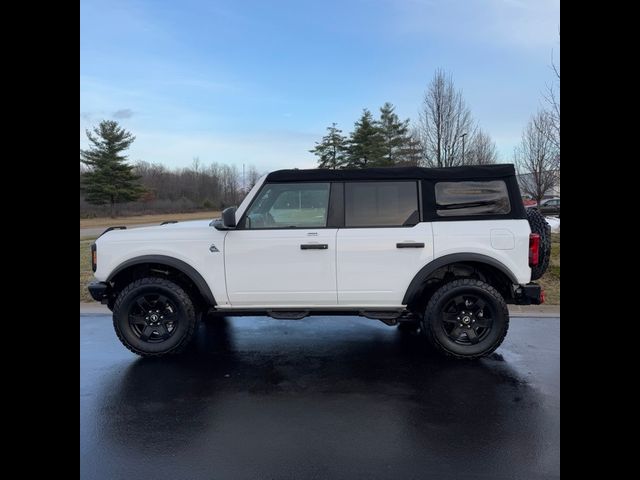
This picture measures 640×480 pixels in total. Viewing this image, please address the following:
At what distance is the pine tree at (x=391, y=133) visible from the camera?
87.0ft

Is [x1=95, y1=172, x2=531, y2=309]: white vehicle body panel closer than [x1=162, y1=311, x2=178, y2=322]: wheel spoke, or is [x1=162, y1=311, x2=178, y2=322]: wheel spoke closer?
[x1=95, y1=172, x2=531, y2=309]: white vehicle body panel

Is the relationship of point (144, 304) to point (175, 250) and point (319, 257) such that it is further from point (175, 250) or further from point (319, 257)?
point (319, 257)

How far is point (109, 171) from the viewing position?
42406 millimetres

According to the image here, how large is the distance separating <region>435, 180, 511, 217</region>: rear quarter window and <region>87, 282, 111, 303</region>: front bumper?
3.63m

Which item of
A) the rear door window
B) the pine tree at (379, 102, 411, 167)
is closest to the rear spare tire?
the rear door window

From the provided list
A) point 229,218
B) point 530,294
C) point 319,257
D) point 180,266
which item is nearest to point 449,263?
point 530,294

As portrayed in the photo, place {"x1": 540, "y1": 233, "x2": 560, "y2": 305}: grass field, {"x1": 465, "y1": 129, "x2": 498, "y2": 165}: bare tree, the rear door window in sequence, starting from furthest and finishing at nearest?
{"x1": 465, "y1": 129, "x2": 498, "y2": 165}: bare tree
{"x1": 540, "y1": 233, "x2": 560, "y2": 305}: grass field
the rear door window

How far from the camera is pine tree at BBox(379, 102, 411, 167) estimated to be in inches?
1044

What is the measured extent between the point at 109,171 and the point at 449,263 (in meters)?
44.5

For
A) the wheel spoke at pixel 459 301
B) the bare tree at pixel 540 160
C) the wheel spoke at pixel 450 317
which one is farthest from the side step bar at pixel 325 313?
the bare tree at pixel 540 160

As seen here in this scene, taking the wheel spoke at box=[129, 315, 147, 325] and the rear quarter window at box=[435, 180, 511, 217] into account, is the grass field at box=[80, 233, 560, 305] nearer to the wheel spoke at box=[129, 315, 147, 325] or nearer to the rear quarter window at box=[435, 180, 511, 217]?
the rear quarter window at box=[435, 180, 511, 217]
